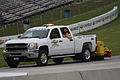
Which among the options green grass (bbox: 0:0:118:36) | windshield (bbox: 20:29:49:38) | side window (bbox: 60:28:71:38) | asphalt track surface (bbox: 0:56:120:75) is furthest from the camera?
green grass (bbox: 0:0:118:36)

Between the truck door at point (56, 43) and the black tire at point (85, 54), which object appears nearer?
the truck door at point (56, 43)

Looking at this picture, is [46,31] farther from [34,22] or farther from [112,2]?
[112,2]

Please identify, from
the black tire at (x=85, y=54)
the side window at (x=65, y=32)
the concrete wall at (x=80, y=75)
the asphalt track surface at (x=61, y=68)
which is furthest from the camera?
the black tire at (x=85, y=54)

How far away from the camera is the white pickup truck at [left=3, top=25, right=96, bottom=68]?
58.1 ft

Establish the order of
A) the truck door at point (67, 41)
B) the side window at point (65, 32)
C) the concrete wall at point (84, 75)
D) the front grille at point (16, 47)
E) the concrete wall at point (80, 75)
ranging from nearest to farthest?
the concrete wall at point (80, 75) < the concrete wall at point (84, 75) < the front grille at point (16, 47) < the truck door at point (67, 41) < the side window at point (65, 32)

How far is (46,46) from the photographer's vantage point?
59.7ft

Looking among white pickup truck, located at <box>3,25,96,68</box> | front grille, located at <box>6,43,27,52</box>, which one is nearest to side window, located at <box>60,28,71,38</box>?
white pickup truck, located at <box>3,25,96,68</box>

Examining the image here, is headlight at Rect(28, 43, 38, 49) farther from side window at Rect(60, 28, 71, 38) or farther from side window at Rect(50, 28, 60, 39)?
side window at Rect(60, 28, 71, 38)

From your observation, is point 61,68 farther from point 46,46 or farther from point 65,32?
point 65,32

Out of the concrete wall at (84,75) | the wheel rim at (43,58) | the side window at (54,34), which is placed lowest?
the wheel rim at (43,58)

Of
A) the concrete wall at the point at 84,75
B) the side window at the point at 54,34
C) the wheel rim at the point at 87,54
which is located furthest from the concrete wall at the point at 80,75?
the wheel rim at the point at 87,54

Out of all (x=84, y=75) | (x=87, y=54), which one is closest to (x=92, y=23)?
(x=87, y=54)

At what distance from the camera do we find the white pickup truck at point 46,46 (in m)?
17.7

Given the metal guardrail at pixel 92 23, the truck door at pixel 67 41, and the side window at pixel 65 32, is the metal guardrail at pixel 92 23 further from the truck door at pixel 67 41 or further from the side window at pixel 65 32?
the truck door at pixel 67 41
